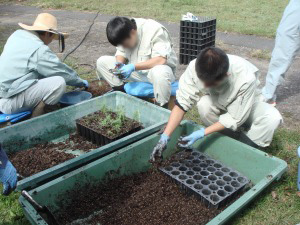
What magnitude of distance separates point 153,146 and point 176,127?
0.25m

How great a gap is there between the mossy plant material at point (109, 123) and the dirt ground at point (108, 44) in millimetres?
1663

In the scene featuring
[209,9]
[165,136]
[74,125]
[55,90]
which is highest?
[209,9]

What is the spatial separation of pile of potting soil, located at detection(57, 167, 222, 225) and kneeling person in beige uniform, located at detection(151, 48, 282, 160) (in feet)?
0.90

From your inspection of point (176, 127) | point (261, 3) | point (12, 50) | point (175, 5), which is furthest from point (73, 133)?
point (261, 3)

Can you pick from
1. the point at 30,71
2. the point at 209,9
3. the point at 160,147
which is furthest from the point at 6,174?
the point at 209,9

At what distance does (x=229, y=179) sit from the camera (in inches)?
91.7

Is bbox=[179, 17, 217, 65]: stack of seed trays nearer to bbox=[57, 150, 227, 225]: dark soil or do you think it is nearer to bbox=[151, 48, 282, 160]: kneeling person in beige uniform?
bbox=[151, 48, 282, 160]: kneeling person in beige uniform

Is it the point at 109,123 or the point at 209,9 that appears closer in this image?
the point at 109,123

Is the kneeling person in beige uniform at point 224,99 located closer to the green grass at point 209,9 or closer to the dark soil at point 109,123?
the dark soil at point 109,123

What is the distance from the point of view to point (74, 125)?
3.26m

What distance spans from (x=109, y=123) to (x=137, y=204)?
1.00 meters

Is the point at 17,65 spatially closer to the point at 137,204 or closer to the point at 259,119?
the point at 137,204

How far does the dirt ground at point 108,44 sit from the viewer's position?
388cm

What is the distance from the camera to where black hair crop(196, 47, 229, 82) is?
2.04 meters
